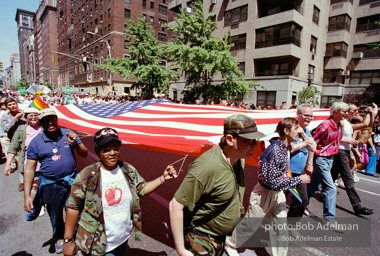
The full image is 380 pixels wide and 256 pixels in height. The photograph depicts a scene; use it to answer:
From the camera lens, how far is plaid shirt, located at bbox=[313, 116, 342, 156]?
358cm

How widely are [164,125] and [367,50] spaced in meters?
33.0

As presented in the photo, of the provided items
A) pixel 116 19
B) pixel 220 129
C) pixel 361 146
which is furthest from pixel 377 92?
pixel 116 19

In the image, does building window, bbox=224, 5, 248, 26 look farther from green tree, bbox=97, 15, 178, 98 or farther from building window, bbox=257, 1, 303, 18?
green tree, bbox=97, 15, 178, 98

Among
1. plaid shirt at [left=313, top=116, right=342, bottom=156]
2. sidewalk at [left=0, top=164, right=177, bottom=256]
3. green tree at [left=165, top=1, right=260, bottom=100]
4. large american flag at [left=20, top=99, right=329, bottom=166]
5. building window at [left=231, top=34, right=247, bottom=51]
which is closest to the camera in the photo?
large american flag at [left=20, top=99, right=329, bottom=166]

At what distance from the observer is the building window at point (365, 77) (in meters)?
24.7

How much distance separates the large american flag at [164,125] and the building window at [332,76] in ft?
89.6

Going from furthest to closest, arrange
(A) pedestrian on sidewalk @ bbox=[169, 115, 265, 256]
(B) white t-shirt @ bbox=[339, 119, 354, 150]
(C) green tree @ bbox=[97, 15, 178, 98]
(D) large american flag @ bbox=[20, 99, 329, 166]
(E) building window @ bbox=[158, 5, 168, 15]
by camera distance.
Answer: (E) building window @ bbox=[158, 5, 168, 15] → (C) green tree @ bbox=[97, 15, 178, 98] → (B) white t-shirt @ bbox=[339, 119, 354, 150] → (D) large american flag @ bbox=[20, 99, 329, 166] → (A) pedestrian on sidewalk @ bbox=[169, 115, 265, 256]

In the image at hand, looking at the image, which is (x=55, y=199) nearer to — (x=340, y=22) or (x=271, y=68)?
(x=271, y=68)

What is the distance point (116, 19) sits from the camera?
3866 cm

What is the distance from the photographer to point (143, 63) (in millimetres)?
18562

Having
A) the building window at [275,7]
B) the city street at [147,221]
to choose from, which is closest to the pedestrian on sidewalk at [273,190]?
the city street at [147,221]

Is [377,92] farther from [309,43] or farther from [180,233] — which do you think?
[180,233]

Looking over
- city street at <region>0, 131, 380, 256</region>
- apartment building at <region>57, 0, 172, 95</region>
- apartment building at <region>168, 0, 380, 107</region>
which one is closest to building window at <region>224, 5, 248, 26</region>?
apartment building at <region>168, 0, 380, 107</region>

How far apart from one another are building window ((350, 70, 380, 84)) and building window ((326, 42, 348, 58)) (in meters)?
2.81
